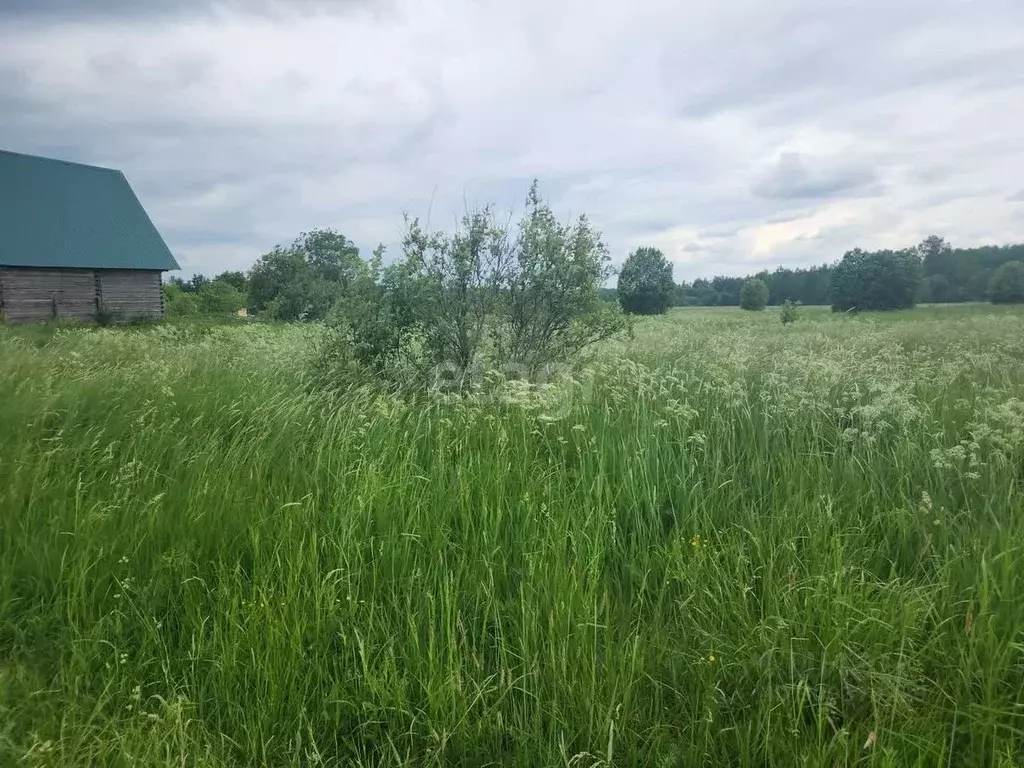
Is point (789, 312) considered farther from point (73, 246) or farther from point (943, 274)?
point (73, 246)

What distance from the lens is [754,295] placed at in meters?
33.0

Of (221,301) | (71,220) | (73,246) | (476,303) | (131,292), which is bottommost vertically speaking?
(476,303)

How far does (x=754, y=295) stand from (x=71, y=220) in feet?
121

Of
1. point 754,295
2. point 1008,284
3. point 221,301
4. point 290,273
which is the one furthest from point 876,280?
point 221,301

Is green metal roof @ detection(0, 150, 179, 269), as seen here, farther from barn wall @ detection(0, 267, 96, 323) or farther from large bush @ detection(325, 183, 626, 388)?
large bush @ detection(325, 183, 626, 388)

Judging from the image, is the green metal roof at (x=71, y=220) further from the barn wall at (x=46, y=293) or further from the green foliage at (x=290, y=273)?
the green foliage at (x=290, y=273)

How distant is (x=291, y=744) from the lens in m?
2.18

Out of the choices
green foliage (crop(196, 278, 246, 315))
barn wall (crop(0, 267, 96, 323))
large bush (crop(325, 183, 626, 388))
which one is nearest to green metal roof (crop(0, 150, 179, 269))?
barn wall (crop(0, 267, 96, 323))

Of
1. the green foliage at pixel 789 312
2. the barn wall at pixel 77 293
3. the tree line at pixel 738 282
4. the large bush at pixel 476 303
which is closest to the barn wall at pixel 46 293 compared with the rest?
the barn wall at pixel 77 293

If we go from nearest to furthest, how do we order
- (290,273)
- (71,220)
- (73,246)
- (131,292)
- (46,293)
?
(46,293) → (73,246) → (71,220) → (131,292) → (290,273)

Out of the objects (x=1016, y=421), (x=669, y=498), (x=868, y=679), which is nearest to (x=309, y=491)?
(x=669, y=498)

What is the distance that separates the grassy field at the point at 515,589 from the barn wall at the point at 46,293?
28.5 meters

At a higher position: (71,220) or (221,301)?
(71,220)

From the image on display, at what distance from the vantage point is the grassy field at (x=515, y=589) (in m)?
2.12
